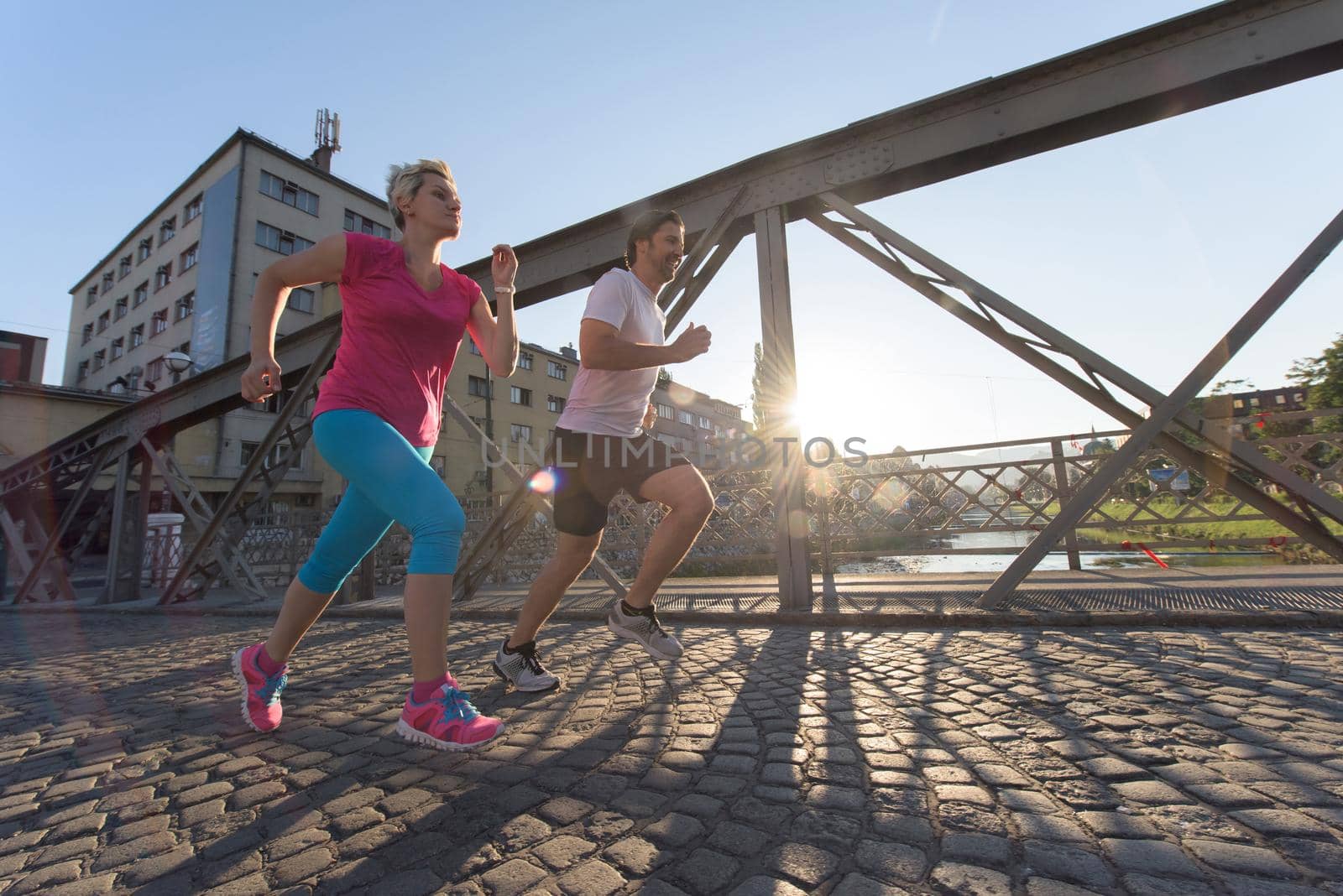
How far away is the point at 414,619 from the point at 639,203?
13.5 feet

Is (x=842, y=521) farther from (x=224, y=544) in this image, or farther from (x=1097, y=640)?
(x=224, y=544)

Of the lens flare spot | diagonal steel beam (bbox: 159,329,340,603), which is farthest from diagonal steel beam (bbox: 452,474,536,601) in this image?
diagonal steel beam (bbox: 159,329,340,603)

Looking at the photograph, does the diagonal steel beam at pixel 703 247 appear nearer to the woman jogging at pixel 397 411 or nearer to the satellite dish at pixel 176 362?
the woman jogging at pixel 397 411

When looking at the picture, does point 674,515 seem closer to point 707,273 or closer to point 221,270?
point 707,273

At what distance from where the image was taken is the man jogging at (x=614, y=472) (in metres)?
2.68

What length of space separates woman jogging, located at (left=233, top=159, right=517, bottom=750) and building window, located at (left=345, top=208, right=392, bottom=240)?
35081 mm

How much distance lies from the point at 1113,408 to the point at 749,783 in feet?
11.2

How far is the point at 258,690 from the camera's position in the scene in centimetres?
228

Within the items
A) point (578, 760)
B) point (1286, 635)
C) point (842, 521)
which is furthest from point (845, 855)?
point (842, 521)

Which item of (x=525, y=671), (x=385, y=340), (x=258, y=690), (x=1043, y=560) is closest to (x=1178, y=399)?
(x=525, y=671)

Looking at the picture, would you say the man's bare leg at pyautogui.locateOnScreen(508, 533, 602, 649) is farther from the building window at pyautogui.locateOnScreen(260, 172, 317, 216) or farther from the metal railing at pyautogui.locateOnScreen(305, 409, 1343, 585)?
the building window at pyautogui.locateOnScreen(260, 172, 317, 216)

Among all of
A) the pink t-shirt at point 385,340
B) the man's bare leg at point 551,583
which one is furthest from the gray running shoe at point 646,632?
the pink t-shirt at point 385,340

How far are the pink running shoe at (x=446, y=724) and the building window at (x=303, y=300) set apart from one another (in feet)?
101

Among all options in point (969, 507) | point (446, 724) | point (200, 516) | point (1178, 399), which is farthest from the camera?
point (200, 516)
